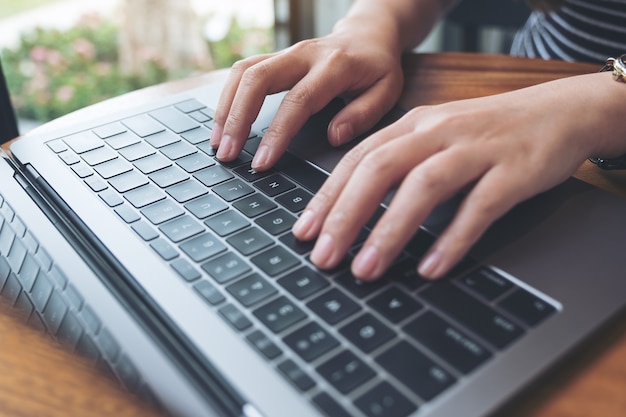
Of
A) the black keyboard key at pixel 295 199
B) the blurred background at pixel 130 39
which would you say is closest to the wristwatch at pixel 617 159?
the black keyboard key at pixel 295 199

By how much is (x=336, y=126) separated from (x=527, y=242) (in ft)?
0.71

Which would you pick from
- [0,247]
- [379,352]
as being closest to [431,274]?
[379,352]

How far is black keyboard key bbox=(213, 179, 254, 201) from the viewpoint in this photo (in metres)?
0.50

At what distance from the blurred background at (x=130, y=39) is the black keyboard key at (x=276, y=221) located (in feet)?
5.03

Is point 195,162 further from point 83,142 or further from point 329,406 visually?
point 329,406

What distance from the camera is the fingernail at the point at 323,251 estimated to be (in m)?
→ 0.40

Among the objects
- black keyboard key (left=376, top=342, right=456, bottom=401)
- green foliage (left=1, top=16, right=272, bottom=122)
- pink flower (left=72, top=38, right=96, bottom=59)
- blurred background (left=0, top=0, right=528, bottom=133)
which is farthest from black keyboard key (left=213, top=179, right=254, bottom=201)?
pink flower (left=72, top=38, right=96, bottom=59)

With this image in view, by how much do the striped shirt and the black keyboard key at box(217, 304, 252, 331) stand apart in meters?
0.65

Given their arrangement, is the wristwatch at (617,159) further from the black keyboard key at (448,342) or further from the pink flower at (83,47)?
the pink flower at (83,47)

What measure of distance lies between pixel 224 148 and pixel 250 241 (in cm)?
14

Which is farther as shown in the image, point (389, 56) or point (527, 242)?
point (389, 56)

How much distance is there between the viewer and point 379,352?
333 mm

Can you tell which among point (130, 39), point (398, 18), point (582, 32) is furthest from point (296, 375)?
point (130, 39)

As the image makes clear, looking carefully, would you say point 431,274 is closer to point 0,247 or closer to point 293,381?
point 293,381
